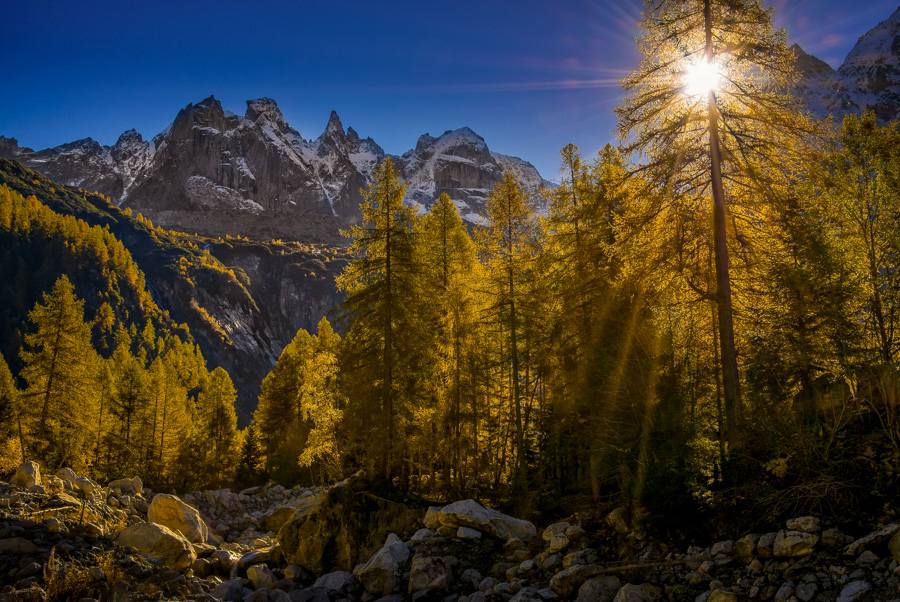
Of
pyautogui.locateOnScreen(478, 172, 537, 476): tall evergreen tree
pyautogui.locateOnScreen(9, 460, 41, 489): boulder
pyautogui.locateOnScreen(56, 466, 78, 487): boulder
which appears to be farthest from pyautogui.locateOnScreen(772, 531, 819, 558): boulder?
pyautogui.locateOnScreen(56, 466, 78, 487): boulder

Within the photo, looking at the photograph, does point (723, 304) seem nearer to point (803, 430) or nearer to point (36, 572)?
point (803, 430)

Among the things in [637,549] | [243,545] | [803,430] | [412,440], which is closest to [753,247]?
[803,430]

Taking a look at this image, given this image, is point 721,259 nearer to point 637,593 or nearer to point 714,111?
point 714,111

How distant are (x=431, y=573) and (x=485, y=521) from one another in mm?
1846

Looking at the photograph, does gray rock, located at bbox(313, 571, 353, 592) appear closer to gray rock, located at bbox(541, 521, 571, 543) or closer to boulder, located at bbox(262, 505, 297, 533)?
gray rock, located at bbox(541, 521, 571, 543)

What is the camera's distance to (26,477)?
14.4 metres

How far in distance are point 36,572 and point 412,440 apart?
932cm

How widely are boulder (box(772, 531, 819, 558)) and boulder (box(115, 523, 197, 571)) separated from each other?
522 inches

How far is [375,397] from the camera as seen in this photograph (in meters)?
15.1

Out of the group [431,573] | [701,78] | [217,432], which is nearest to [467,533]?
[431,573]

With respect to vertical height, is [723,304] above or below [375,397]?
above

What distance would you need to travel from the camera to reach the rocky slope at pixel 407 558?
5680 millimetres

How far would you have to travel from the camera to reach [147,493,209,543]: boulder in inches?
637

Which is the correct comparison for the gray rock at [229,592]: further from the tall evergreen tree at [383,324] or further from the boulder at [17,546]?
the tall evergreen tree at [383,324]
